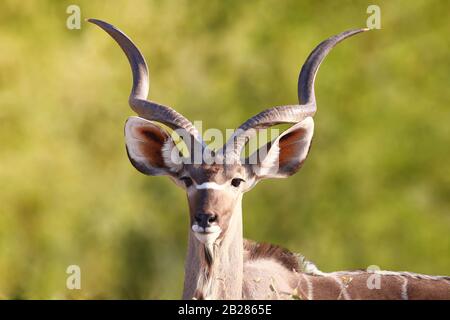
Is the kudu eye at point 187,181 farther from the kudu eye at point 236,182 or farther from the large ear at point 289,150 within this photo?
the large ear at point 289,150

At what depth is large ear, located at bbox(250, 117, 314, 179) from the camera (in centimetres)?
554

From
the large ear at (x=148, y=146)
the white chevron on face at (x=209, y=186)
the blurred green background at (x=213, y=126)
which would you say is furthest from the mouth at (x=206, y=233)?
the blurred green background at (x=213, y=126)

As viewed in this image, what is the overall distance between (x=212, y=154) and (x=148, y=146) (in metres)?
0.36

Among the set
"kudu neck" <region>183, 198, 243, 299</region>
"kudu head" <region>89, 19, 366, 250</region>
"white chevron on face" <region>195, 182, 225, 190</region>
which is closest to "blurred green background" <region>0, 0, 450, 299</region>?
"kudu head" <region>89, 19, 366, 250</region>

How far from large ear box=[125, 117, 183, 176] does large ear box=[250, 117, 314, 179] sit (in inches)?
16.6

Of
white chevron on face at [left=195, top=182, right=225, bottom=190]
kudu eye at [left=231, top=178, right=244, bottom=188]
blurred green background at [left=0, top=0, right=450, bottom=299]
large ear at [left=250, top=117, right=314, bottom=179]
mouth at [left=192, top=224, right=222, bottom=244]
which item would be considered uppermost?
blurred green background at [left=0, top=0, right=450, bottom=299]

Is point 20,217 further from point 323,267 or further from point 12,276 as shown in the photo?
point 323,267

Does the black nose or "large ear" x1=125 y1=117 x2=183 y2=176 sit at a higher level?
"large ear" x1=125 y1=117 x2=183 y2=176

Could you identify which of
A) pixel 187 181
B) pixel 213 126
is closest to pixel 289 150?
pixel 187 181

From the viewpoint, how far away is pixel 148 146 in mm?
5555

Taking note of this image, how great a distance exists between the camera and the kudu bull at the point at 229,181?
17.2 feet

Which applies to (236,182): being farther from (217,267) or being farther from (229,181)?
(217,267)

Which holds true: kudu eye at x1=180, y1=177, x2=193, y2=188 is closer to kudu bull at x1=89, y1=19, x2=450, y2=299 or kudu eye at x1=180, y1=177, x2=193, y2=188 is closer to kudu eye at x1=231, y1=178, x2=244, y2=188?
kudu bull at x1=89, y1=19, x2=450, y2=299

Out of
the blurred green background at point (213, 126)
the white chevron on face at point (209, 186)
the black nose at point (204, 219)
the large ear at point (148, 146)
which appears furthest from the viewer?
the blurred green background at point (213, 126)
